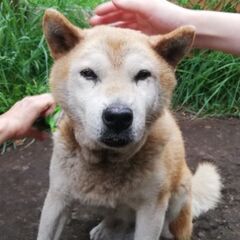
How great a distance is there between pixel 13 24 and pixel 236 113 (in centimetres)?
172

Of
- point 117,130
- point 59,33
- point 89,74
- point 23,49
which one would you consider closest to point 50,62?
point 23,49

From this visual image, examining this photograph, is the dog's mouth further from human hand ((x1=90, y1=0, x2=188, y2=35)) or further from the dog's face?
human hand ((x1=90, y1=0, x2=188, y2=35))

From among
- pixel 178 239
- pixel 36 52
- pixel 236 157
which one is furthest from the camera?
pixel 36 52

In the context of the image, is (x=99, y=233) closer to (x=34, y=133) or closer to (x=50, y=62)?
(x=34, y=133)

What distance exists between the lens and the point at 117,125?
2.01 m

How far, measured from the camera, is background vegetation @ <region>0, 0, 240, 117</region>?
404cm

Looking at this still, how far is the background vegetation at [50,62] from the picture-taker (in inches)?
159

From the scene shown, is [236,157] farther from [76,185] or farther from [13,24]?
[13,24]

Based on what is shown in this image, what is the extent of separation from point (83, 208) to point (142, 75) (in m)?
1.19

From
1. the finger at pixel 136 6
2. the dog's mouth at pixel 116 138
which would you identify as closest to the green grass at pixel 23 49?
the finger at pixel 136 6

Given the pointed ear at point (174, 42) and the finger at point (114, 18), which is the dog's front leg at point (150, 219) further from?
the finger at point (114, 18)

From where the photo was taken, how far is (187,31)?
219 centimetres

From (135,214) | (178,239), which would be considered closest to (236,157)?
(178,239)

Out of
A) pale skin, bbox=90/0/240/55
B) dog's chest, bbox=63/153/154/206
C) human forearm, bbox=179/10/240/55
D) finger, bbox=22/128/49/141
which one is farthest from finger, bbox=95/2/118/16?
dog's chest, bbox=63/153/154/206
